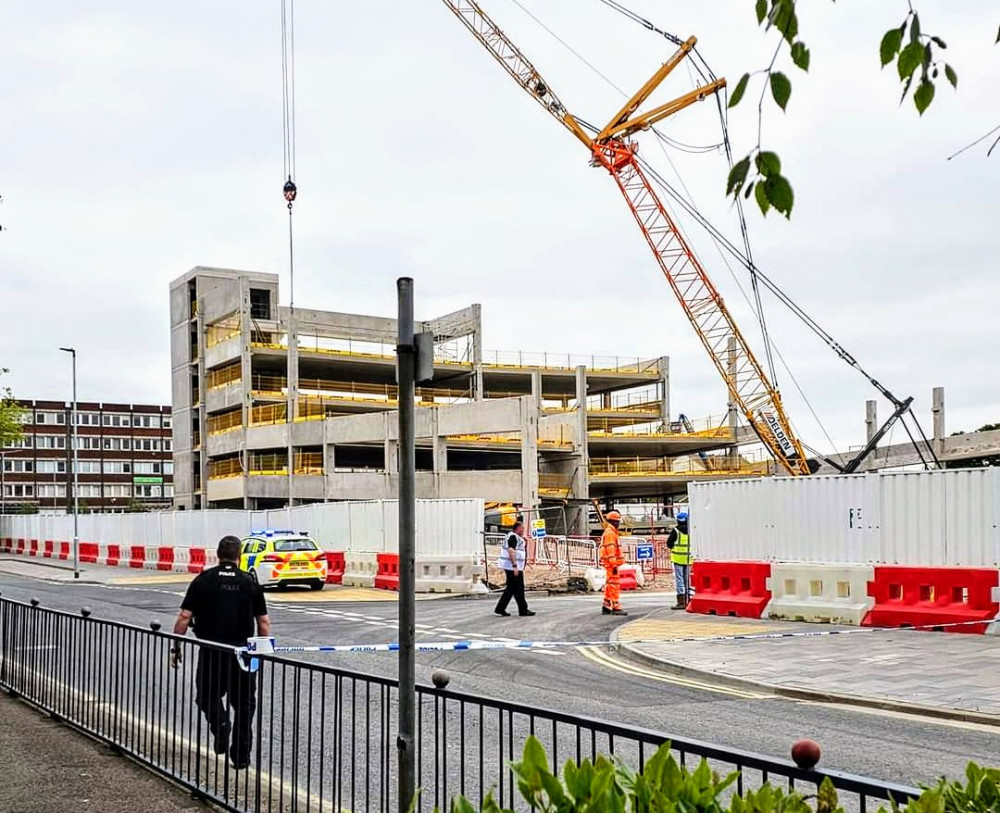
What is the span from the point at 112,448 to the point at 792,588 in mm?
112983

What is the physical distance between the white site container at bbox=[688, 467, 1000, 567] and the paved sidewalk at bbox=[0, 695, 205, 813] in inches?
449

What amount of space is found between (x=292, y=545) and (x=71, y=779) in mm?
21059

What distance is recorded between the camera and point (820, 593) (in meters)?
17.3

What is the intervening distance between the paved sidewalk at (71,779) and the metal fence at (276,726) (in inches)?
5.3

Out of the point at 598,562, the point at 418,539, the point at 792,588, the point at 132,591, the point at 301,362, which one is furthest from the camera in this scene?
the point at 301,362

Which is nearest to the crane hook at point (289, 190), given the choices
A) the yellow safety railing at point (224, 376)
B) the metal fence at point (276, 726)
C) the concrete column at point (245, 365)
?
the concrete column at point (245, 365)

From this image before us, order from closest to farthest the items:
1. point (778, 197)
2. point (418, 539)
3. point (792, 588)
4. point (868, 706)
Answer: point (778, 197), point (868, 706), point (792, 588), point (418, 539)

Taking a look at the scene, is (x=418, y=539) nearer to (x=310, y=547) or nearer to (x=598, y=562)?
(x=310, y=547)

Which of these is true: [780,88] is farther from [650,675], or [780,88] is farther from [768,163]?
[650,675]

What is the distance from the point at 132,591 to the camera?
2991 cm

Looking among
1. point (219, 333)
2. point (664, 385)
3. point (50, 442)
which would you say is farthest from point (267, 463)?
point (50, 442)

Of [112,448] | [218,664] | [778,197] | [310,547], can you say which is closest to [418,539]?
[310,547]

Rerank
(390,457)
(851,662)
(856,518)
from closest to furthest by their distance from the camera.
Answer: (851,662)
(856,518)
(390,457)

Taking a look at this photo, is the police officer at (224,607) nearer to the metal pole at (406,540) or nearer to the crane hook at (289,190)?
the metal pole at (406,540)
